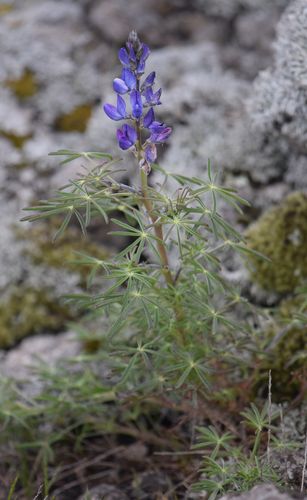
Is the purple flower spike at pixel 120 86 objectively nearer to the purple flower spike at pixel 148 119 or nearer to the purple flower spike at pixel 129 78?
the purple flower spike at pixel 129 78

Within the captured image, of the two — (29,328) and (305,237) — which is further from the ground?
(305,237)

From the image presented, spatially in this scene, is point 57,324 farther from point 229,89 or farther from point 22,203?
point 229,89

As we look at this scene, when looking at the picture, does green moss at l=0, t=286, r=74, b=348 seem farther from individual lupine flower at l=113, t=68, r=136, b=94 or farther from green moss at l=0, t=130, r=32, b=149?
individual lupine flower at l=113, t=68, r=136, b=94

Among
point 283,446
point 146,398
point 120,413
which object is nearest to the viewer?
point 283,446

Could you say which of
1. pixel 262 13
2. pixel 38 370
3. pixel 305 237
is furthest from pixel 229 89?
pixel 38 370

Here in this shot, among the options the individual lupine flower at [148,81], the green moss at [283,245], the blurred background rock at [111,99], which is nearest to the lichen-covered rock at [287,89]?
the blurred background rock at [111,99]

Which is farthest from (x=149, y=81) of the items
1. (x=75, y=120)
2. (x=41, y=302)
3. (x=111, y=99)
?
(x=75, y=120)

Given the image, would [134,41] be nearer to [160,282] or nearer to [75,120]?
[160,282]
